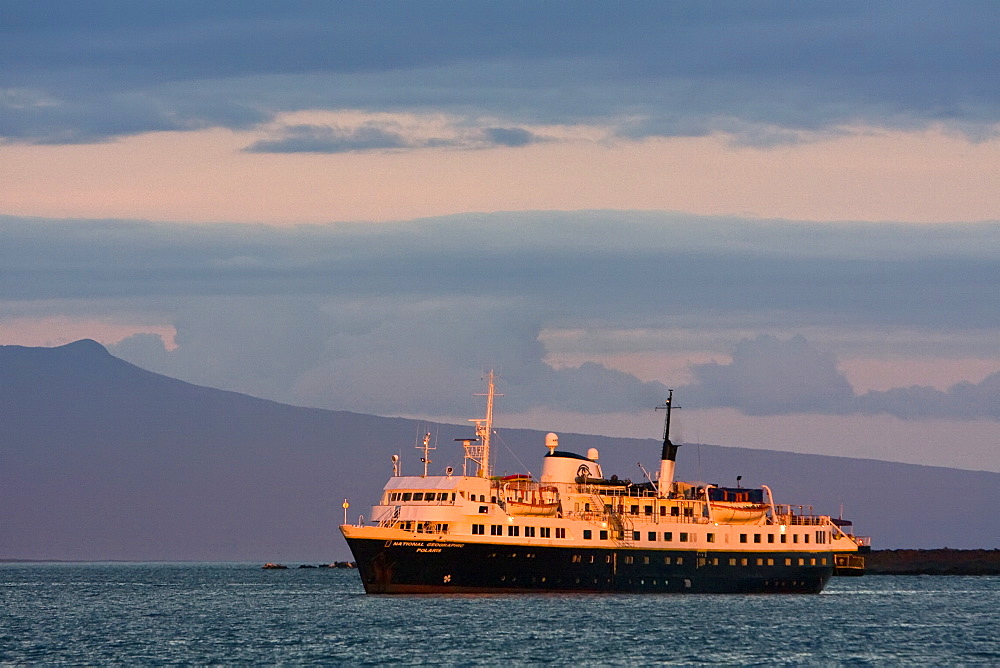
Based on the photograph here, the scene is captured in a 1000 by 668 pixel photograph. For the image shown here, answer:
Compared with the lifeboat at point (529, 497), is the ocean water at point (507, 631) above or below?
below

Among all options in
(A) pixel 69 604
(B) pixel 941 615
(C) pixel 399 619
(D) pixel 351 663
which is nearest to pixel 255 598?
(A) pixel 69 604

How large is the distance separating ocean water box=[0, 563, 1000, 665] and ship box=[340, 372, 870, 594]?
136cm

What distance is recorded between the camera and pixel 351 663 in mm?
64625

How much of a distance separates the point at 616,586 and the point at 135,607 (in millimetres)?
31251

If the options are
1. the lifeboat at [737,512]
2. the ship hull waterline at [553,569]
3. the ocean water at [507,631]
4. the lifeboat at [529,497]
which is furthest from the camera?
the lifeboat at [737,512]

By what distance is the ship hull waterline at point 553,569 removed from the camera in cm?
9344

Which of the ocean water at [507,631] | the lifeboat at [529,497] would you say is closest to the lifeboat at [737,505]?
the ocean water at [507,631]

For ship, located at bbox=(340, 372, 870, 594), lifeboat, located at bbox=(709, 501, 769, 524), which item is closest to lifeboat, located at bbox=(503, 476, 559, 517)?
ship, located at bbox=(340, 372, 870, 594)

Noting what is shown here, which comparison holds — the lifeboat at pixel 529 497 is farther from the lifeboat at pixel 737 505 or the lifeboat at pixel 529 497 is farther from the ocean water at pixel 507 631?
the lifeboat at pixel 737 505

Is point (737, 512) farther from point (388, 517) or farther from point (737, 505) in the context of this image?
point (388, 517)

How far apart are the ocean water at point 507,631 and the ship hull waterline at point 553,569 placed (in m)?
1.03

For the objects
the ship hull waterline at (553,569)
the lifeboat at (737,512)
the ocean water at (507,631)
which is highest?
the lifeboat at (737,512)

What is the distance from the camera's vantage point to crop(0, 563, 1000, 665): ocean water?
68.1 meters

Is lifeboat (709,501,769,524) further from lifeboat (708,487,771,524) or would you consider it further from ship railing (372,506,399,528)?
ship railing (372,506,399,528)
